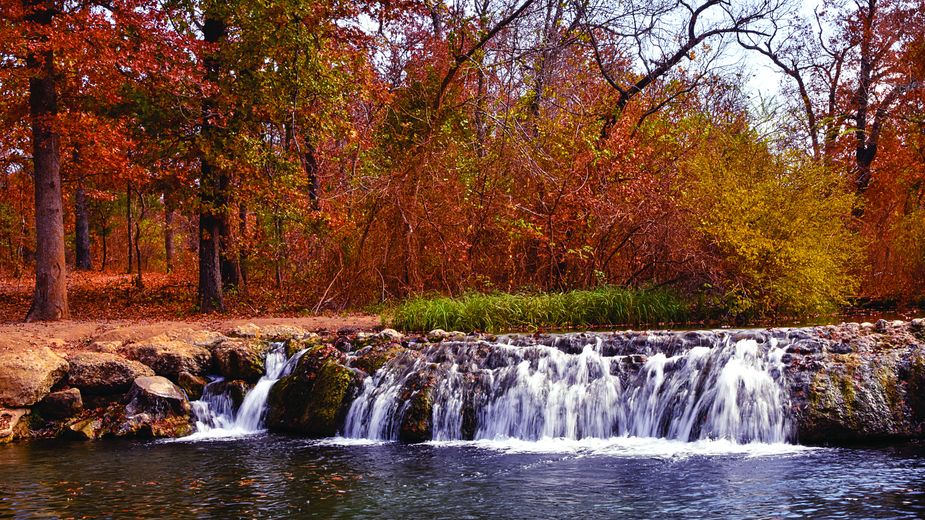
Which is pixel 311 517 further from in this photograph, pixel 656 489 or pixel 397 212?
pixel 397 212

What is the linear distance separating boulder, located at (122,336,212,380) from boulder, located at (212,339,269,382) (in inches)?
8.1

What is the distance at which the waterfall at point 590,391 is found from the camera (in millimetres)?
9641

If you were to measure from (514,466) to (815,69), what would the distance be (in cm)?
2158

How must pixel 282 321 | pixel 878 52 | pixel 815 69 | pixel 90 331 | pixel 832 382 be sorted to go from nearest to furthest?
1. pixel 832 382
2. pixel 90 331
3. pixel 282 321
4. pixel 878 52
5. pixel 815 69

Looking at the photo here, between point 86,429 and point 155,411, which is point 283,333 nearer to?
point 155,411

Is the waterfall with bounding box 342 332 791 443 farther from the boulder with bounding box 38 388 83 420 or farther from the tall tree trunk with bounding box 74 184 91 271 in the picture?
the tall tree trunk with bounding box 74 184 91 271

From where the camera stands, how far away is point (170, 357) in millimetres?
12586

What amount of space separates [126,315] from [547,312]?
31.2 ft

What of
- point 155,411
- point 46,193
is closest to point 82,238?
point 46,193

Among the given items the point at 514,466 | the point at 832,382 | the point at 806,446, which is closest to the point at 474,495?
the point at 514,466

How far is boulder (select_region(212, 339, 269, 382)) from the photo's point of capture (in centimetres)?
1256

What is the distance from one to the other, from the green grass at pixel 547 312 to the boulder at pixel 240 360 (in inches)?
110

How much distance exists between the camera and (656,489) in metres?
7.32

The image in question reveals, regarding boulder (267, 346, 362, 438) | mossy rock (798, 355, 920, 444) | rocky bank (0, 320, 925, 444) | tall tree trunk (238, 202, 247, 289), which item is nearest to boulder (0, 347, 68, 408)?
rocky bank (0, 320, 925, 444)
